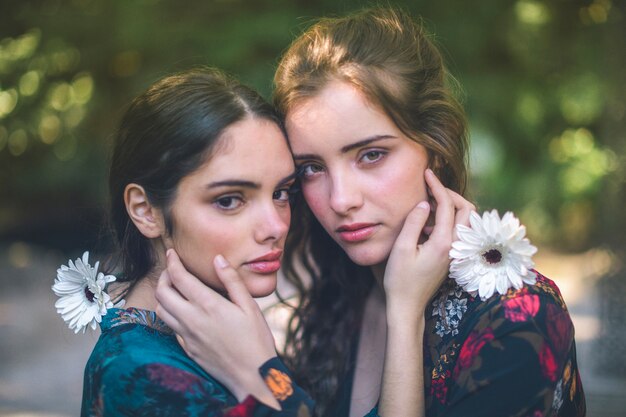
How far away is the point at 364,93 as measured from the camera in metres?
2.13

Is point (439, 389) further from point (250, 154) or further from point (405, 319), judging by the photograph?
point (250, 154)

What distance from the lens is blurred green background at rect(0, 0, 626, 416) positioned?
4426 millimetres

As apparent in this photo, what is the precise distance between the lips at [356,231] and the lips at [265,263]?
0.77 feet

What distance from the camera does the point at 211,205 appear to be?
6.50ft

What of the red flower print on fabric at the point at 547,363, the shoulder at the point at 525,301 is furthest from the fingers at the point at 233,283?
the red flower print on fabric at the point at 547,363

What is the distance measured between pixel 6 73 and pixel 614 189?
4.43 m

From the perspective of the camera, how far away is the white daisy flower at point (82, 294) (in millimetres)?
2018

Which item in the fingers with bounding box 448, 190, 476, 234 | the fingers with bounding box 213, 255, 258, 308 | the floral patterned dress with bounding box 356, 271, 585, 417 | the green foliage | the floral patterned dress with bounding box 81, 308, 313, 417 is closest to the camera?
the floral patterned dress with bounding box 81, 308, 313, 417

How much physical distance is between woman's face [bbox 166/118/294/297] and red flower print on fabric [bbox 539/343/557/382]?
0.77 m

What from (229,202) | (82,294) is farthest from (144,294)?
(229,202)

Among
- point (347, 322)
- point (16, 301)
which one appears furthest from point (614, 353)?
point (16, 301)

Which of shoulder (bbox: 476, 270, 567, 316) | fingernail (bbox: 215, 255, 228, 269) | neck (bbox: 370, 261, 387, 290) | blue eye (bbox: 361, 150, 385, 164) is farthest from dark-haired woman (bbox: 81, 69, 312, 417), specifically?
shoulder (bbox: 476, 270, 567, 316)

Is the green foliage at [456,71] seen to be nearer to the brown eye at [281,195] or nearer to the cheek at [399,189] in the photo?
the cheek at [399,189]

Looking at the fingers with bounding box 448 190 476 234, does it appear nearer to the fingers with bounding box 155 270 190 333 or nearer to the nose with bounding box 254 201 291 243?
the nose with bounding box 254 201 291 243
